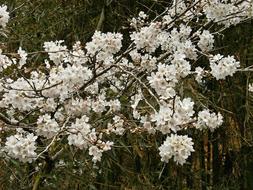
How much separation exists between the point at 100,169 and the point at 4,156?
0.51 meters

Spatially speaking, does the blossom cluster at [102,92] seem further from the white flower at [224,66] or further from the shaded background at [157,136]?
the shaded background at [157,136]

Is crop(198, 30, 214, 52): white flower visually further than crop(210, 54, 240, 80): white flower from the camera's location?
Yes

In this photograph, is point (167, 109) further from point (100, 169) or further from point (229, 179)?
point (229, 179)

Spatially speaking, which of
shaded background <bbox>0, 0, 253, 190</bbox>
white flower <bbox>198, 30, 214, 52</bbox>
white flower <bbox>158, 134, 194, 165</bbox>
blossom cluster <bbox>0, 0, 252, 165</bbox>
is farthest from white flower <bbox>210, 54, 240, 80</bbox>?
shaded background <bbox>0, 0, 253, 190</bbox>

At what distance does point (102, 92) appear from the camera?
1817 millimetres

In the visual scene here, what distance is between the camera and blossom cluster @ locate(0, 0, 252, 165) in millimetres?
1381

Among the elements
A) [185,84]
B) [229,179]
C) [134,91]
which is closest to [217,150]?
[229,179]

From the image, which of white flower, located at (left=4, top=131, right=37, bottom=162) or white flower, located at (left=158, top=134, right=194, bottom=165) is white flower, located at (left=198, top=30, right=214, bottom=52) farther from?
white flower, located at (left=4, top=131, right=37, bottom=162)

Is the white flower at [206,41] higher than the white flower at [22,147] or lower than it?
higher

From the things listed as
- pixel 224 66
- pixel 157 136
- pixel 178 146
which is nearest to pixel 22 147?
pixel 178 146

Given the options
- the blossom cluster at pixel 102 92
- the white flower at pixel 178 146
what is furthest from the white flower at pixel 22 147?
the white flower at pixel 178 146

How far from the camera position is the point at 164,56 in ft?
5.52

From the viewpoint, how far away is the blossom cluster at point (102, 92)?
1381 mm

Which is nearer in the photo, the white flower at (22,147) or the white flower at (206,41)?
the white flower at (22,147)
